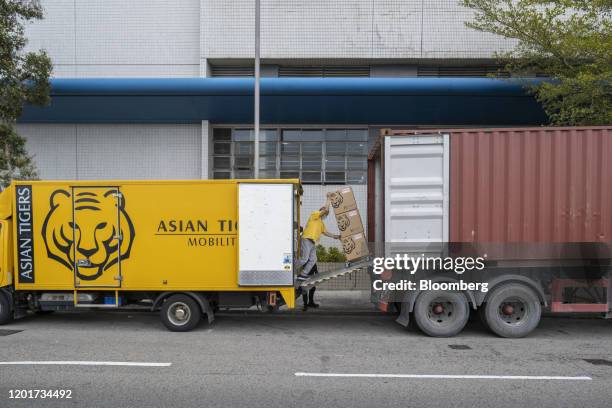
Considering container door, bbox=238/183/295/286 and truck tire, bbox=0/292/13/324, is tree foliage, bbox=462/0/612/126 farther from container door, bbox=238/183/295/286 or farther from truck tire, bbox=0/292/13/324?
truck tire, bbox=0/292/13/324

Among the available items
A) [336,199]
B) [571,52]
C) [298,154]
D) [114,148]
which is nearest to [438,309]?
[336,199]

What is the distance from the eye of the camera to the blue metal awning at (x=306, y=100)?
39.3ft

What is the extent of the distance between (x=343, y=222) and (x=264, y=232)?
4.86 feet

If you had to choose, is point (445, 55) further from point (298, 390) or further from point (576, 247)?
point (298, 390)

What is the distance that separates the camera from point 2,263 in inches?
288

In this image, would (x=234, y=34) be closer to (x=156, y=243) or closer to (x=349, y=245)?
(x=156, y=243)

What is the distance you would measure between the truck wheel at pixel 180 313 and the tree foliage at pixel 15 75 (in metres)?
5.33

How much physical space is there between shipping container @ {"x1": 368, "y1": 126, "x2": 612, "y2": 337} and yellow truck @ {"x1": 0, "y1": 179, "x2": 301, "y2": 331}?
1859 mm

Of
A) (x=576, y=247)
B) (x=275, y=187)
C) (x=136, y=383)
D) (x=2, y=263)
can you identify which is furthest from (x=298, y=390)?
(x=2, y=263)

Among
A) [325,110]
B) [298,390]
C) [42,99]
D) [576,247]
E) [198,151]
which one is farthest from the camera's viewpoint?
[198,151]

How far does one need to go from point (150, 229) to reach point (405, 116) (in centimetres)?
844

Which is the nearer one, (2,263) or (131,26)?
(2,263)

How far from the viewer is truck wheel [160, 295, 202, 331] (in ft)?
23.8

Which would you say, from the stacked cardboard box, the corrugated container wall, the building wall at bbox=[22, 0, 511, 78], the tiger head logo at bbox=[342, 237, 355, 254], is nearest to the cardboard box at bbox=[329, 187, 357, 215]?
the stacked cardboard box
